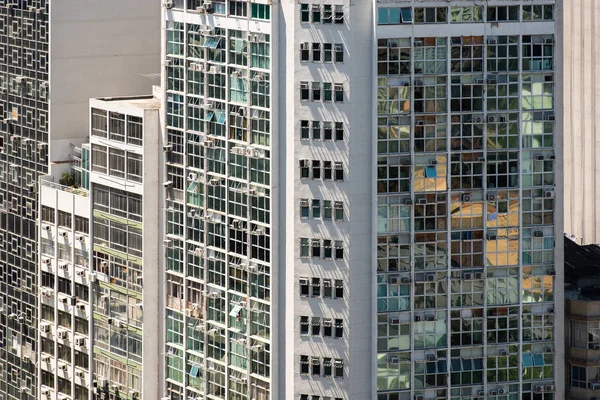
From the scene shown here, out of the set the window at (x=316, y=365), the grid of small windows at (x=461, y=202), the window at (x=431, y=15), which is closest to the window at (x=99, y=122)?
the grid of small windows at (x=461, y=202)

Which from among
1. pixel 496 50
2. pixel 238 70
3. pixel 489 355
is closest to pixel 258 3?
pixel 238 70

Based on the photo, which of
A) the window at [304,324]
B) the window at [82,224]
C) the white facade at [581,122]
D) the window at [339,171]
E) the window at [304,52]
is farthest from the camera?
the white facade at [581,122]

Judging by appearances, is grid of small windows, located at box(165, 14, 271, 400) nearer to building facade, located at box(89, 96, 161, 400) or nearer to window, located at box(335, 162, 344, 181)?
building facade, located at box(89, 96, 161, 400)

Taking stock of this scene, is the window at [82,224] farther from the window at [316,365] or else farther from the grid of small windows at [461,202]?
the window at [316,365]

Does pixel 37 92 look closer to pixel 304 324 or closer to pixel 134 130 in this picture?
pixel 134 130

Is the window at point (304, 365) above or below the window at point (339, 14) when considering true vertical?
below
